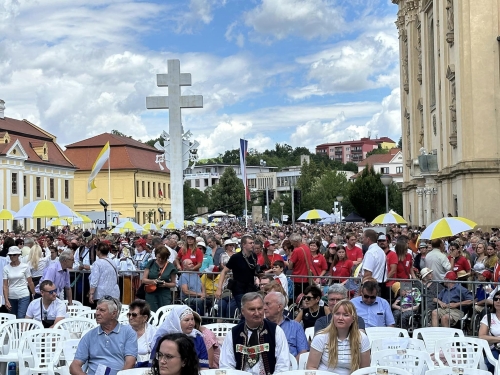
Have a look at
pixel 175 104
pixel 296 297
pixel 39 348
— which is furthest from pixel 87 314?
pixel 175 104

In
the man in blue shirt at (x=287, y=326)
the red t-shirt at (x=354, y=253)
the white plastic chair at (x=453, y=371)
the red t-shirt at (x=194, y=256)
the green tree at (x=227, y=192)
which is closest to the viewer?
the white plastic chair at (x=453, y=371)

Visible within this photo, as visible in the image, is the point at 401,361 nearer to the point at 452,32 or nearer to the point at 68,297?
the point at 68,297

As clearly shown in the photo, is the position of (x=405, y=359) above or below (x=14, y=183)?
below

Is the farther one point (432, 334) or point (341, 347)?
point (432, 334)

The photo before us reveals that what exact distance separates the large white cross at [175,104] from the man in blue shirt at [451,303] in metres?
17.8

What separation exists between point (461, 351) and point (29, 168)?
234 ft

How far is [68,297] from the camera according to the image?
1505cm

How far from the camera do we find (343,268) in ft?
52.6

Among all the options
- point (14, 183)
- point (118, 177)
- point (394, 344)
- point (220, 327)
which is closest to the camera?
point (394, 344)

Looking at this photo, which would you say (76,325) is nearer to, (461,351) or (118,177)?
(461,351)

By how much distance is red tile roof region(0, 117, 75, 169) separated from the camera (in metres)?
75.4

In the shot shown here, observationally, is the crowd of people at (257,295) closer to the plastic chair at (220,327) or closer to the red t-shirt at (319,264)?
the red t-shirt at (319,264)

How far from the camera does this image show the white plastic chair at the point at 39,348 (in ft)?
33.0

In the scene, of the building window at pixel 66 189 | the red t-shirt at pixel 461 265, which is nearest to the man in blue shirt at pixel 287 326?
the red t-shirt at pixel 461 265
